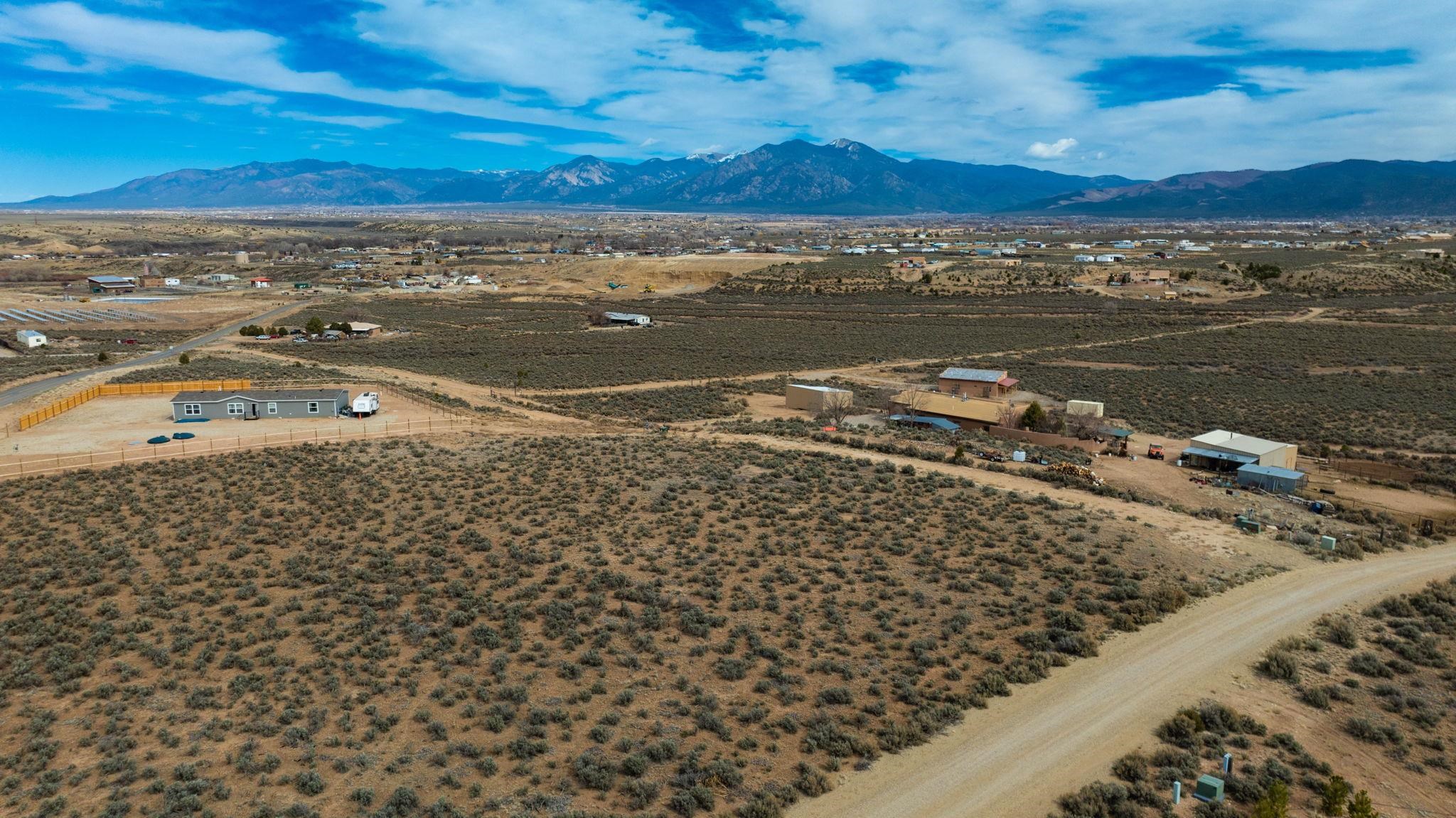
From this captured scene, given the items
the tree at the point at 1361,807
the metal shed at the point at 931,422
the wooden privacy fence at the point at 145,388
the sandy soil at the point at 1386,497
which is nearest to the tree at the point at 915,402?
the metal shed at the point at 931,422

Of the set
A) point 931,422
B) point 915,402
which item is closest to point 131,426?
point 931,422

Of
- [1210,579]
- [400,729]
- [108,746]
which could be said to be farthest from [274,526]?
[1210,579]

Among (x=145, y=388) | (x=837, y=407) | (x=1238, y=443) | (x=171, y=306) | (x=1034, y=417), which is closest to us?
(x=1238, y=443)

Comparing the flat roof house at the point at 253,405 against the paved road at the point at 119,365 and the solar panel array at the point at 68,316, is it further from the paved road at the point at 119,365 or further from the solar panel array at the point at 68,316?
the solar panel array at the point at 68,316

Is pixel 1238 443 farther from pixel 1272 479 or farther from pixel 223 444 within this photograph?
pixel 223 444

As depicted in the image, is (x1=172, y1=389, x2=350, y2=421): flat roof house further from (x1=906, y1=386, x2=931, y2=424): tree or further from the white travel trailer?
(x1=906, y1=386, x2=931, y2=424): tree
